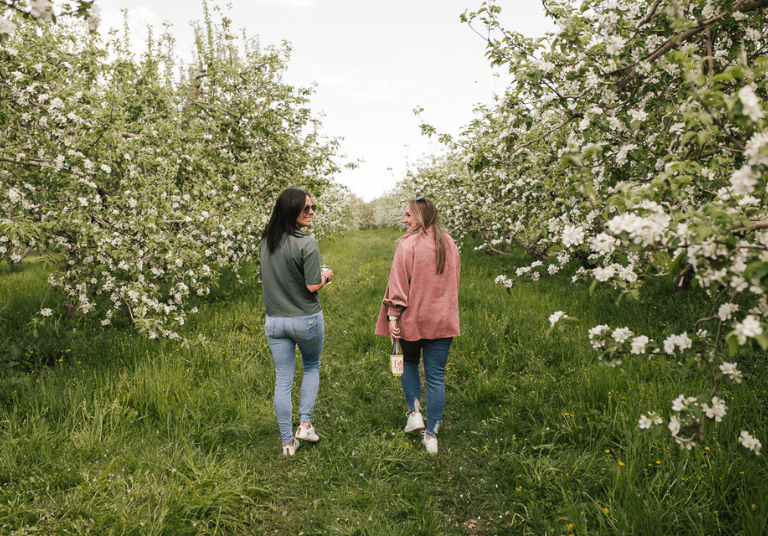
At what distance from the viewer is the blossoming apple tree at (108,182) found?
4.43 metres

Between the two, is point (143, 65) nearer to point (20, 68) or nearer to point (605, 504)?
point (20, 68)

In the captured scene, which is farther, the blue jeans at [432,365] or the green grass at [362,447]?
the blue jeans at [432,365]

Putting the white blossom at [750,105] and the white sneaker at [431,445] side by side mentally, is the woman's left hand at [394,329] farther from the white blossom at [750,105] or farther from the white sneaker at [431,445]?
the white blossom at [750,105]

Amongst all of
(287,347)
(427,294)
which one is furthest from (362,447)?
(427,294)

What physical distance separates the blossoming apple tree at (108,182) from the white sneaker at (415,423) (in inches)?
114

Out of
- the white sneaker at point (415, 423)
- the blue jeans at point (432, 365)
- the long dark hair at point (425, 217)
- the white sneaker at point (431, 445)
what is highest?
the long dark hair at point (425, 217)

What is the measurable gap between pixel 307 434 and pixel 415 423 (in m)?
1.08

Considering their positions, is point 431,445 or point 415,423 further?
point 415,423

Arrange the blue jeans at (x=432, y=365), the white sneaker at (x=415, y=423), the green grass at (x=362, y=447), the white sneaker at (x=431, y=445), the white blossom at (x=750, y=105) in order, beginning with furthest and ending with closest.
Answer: the white sneaker at (x=415, y=423) → the white sneaker at (x=431, y=445) → the blue jeans at (x=432, y=365) → the green grass at (x=362, y=447) → the white blossom at (x=750, y=105)

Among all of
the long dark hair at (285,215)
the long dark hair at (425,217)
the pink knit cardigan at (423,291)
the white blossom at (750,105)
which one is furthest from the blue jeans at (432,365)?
the white blossom at (750,105)

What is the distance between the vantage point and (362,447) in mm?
3832

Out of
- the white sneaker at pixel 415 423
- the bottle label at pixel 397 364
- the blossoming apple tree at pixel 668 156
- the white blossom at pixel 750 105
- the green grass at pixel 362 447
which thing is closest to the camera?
the white blossom at pixel 750 105

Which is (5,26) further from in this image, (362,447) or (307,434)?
(362,447)

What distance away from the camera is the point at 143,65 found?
736cm
